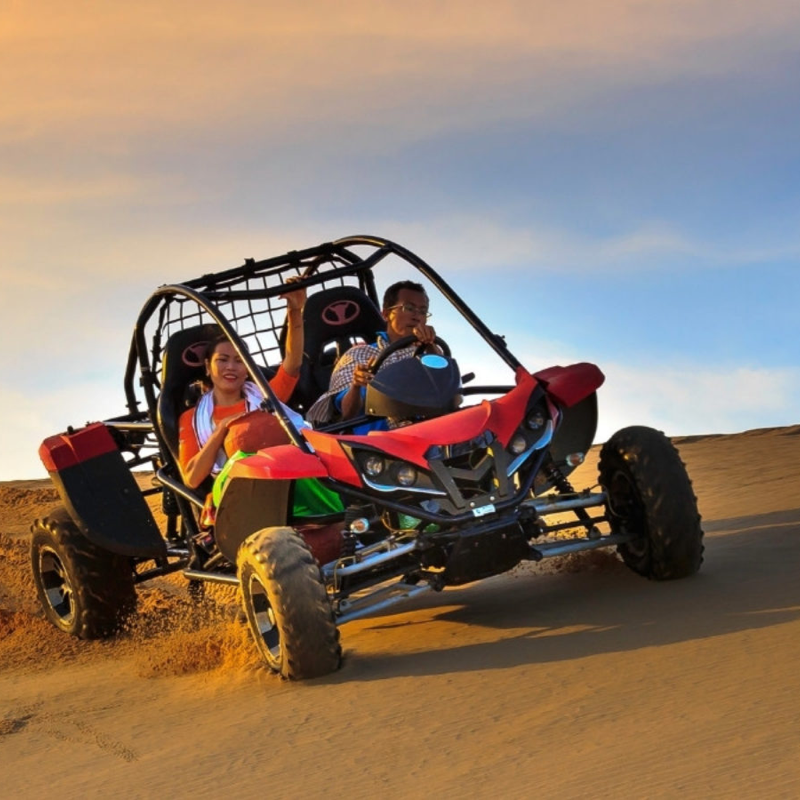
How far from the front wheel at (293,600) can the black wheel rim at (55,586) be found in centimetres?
295

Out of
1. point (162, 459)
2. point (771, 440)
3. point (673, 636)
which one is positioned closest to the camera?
point (673, 636)

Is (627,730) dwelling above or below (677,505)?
below

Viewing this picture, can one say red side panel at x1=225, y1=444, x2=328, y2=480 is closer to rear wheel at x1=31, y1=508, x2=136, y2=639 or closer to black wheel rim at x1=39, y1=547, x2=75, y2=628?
rear wheel at x1=31, y1=508, x2=136, y2=639

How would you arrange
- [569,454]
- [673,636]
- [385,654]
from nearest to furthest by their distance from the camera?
[673,636] < [385,654] < [569,454]

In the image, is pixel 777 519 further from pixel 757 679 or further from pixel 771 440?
pixel 771 440

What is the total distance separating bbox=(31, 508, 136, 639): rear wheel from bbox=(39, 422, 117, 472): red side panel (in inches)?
14.6

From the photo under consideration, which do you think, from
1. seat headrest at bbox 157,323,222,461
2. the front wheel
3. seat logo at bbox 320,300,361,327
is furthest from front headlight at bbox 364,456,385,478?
seat logo at bbox 320,300,361,327

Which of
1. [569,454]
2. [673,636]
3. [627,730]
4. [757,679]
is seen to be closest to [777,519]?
[569,454]

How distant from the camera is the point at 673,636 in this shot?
5953 mm

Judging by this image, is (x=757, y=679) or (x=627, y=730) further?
(x=757, y=679)

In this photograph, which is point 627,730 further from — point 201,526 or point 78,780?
point 201,526

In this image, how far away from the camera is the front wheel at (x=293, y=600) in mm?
5785

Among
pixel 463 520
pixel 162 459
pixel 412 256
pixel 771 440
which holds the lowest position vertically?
pixel 771 440

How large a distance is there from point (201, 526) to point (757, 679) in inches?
136
